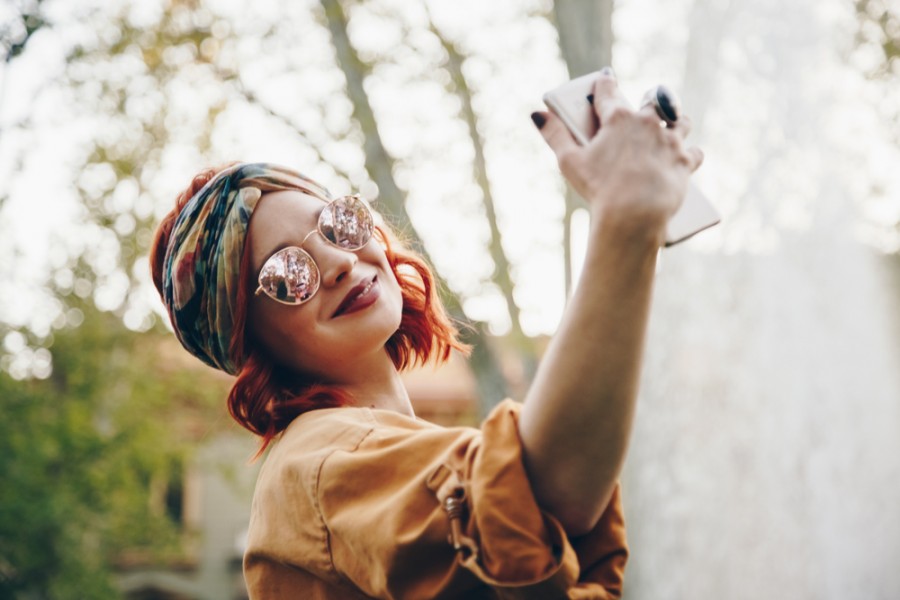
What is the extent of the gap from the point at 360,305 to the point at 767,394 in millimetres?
8099

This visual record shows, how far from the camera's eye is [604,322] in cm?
77

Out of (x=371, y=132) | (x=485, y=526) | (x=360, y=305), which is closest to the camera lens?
(x=485, y=526)

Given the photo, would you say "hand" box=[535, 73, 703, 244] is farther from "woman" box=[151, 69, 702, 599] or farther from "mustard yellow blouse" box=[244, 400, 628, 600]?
"mustard yellow blouse" box=[244, 400, 628, 600]

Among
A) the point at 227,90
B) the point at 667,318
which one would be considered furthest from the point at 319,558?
the point at 667,318

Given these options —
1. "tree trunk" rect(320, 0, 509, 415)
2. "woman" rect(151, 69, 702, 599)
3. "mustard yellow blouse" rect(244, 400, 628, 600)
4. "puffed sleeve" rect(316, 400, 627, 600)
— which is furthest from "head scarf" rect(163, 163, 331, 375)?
"tree trunk" rect(320, 0, 509, 415)

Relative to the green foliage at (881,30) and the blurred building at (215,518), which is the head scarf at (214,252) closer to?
the green foliage at (881,30)

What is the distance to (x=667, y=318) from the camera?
307 inches

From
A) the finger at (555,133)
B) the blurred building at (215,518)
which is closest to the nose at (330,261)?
the finger at (555,133)

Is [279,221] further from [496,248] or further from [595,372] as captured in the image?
[496,248]

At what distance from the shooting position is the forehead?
121 centimetres

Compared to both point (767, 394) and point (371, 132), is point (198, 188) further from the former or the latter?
point (767, 394)

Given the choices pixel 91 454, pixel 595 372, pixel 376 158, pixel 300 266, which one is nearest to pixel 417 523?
pixel 595 372

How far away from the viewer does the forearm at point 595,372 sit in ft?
2.52

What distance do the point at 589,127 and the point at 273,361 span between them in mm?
623
